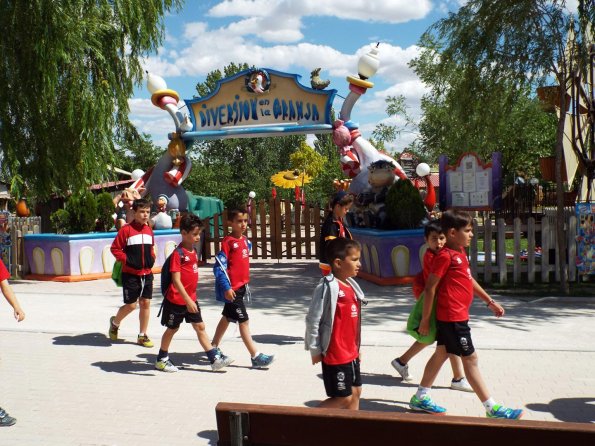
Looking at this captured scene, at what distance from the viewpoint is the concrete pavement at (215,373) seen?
4.90 m

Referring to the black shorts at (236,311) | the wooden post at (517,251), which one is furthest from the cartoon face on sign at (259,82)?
the black shorts at (236,311)

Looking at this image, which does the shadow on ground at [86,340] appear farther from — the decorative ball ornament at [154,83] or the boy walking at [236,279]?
the decorative ball ornament at [154,83]

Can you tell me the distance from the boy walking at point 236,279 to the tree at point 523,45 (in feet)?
21.0

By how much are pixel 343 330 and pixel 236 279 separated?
2555mm

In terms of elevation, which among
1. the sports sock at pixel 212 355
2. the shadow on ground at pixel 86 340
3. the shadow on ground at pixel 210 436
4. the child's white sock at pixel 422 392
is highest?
the sports sock at pixel 212 355

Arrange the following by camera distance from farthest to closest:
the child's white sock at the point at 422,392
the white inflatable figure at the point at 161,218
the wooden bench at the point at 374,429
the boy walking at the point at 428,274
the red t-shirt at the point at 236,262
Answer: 1. the white inflatable figure at the point at 161,218
2. the red t-shirt at the point at 236,262
3. the boy walking at the point at 428,274
4. the child's white sock at the point at 422,392
5. the wooden bench at the point at 374,429

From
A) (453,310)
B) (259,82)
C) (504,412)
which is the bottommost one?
(504,412)

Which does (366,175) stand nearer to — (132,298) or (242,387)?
(132,298)

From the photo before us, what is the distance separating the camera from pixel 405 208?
39.8 ft

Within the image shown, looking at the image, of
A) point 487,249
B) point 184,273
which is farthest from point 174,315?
point 487,249

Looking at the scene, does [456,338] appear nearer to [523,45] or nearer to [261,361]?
[261,361]

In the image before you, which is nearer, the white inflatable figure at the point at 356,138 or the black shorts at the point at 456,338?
the black shorts at the point at 456,338

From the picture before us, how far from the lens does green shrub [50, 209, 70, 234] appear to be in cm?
1395

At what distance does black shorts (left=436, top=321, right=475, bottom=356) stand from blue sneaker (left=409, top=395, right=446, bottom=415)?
402 millimetres
